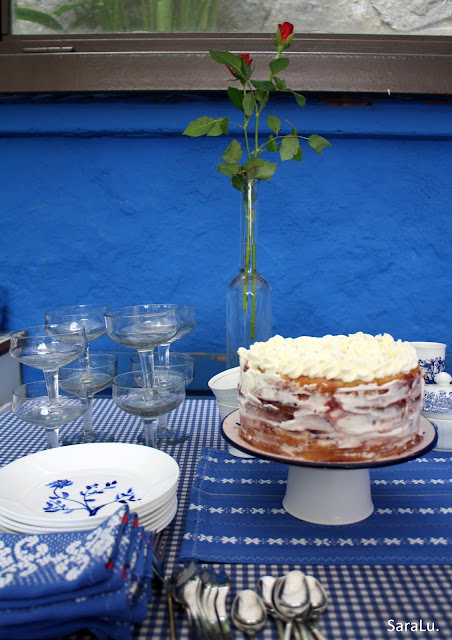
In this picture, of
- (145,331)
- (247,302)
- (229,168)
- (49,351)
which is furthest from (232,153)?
(49,351)

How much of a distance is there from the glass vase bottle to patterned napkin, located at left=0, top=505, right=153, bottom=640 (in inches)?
26.6

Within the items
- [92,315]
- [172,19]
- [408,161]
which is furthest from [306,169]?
[92,315]

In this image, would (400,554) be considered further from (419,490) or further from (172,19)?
(172,19)

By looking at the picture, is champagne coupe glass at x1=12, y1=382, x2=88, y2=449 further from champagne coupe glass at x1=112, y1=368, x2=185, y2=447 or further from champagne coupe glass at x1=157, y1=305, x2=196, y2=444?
champagne coupe glass at x1=157, y1=305, x2=196, y2=444

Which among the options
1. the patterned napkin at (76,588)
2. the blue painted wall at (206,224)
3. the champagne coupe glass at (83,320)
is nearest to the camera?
the patterned napkin at (76,588)

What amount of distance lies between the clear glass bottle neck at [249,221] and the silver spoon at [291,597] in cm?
71

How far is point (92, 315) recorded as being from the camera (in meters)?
1.31

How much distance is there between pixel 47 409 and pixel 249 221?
22.6 inches

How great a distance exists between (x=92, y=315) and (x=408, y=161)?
112 centimetres

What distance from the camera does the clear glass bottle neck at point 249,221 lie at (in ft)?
3.89

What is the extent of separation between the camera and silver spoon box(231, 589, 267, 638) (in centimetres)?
57

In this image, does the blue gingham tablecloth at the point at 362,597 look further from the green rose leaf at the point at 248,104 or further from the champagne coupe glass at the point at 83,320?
the green rose leaf at the point at 248,104

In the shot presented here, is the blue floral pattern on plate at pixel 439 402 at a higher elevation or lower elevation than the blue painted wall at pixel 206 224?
lower

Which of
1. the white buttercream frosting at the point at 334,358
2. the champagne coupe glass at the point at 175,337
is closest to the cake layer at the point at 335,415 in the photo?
the white buttercream frosting at the point at 334,358
